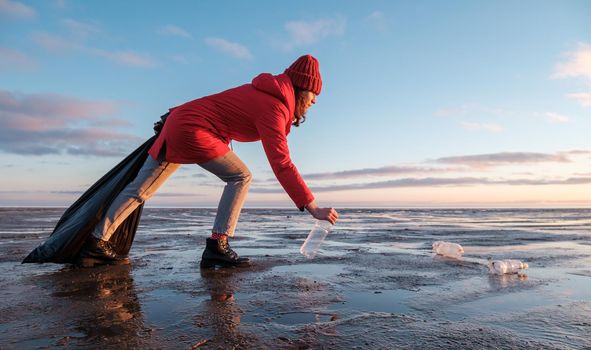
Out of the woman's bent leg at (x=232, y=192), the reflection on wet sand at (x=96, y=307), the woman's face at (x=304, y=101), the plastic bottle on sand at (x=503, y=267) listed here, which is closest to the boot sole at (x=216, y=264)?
the woman's bent leg at (x=232, y=192)

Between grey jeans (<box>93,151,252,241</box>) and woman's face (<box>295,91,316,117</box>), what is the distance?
0.76 m

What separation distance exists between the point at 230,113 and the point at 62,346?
2.31m

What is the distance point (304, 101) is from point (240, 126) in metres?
0.60

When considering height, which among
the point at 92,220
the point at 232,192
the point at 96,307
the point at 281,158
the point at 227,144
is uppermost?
the point at 227,144

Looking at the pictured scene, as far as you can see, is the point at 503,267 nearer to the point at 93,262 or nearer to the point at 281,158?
the point at 281,158

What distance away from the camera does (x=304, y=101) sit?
360cm

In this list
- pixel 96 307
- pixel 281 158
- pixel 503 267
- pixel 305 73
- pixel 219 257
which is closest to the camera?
pixel 96 307

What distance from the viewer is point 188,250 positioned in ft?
16.8

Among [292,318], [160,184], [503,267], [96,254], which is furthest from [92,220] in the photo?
[503,267]

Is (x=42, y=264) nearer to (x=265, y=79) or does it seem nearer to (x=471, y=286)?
(x=265, y=79)

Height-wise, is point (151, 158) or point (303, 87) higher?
point (303, 87)

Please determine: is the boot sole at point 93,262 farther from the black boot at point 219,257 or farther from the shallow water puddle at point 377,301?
the shallow water puddle at point 377,301

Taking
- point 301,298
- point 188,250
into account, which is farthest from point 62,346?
point 188,250

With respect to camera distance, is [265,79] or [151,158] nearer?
[265,79]
